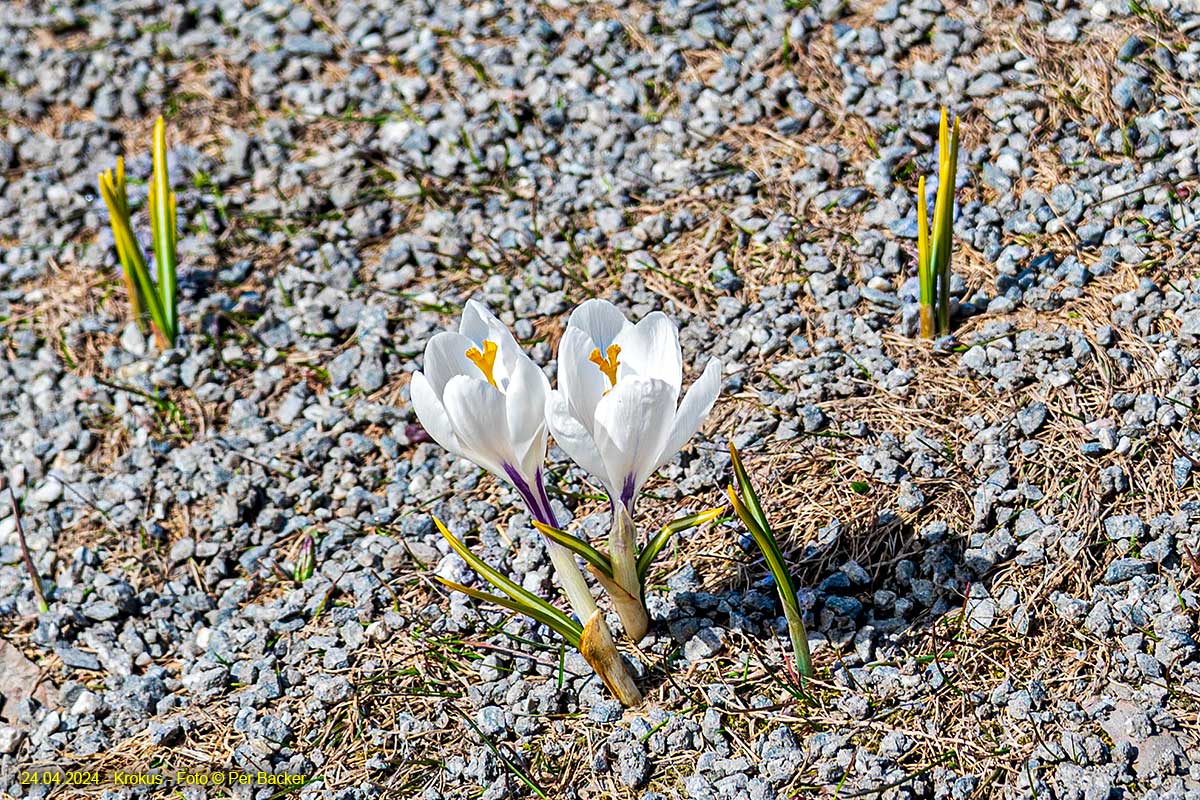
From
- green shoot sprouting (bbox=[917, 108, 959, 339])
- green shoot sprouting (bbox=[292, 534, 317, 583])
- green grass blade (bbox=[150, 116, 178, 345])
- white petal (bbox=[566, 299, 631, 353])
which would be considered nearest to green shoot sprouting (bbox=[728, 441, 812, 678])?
white petal (bbox=[566, 299, 631, 353])

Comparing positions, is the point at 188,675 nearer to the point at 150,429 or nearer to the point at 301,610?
the point at 301,610

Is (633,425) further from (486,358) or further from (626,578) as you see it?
(626,578)

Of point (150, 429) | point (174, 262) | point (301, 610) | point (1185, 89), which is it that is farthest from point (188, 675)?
point (1185, 89)

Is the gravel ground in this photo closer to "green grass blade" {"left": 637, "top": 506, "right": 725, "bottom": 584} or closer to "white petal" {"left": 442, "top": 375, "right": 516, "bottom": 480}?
"green grass blade" {"left": 637, "top": 506, "right": 725, "bottom": 584}

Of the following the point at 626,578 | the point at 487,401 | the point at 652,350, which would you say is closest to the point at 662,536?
the point at 626,578

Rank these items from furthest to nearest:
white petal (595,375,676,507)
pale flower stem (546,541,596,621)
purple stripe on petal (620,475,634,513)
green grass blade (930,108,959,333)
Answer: green grass blade (930,108,959,333) < pale flower stem (546,541,596,621) < purple stripe on petal (620,475,634,513) < white petal (595,375,676,507)

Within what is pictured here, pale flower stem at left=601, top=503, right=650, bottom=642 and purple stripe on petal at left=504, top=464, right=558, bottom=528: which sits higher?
purple stripe on petal at left=504, top=464, right=558, bottom=528
